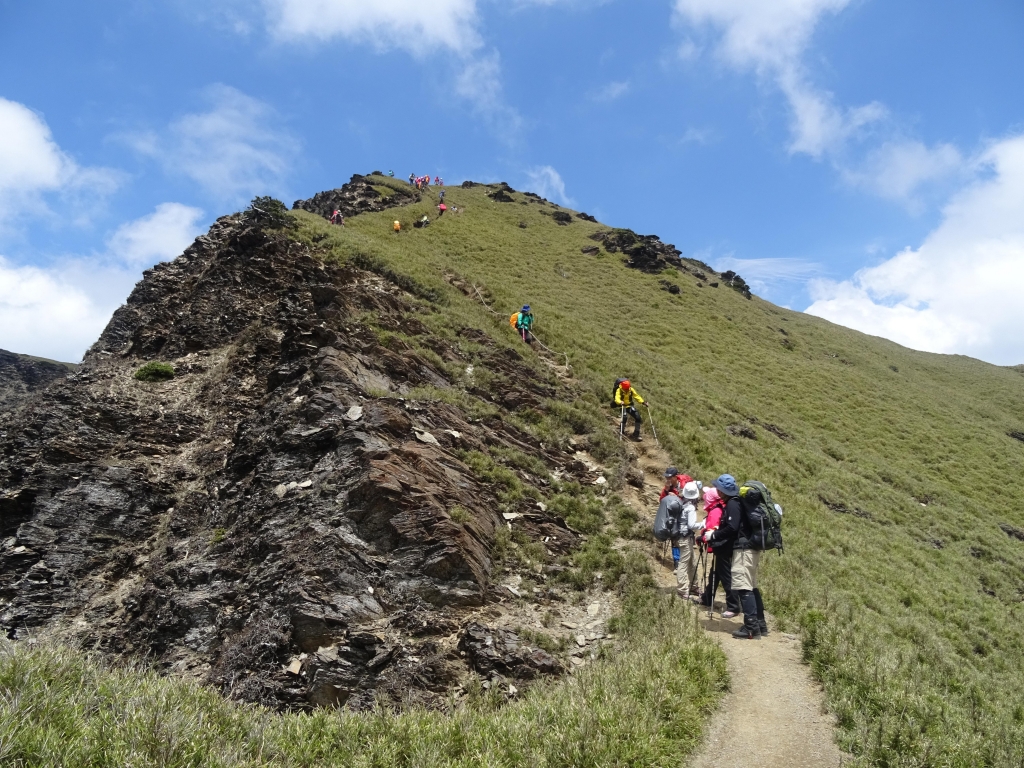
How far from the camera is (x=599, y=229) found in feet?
224

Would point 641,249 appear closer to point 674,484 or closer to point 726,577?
point 674,484

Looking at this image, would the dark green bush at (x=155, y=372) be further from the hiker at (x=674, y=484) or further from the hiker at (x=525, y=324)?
the hiker at (x=674, y=484)

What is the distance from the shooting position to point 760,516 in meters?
8.62

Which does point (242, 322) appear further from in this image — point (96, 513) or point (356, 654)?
point (356, 654)

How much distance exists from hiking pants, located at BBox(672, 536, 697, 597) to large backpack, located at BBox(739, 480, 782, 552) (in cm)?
179

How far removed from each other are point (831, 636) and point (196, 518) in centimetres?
1132

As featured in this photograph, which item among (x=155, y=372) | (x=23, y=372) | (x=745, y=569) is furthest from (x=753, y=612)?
(x=23, y=372)

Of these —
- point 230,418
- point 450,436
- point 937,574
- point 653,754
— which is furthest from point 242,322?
point 937,574

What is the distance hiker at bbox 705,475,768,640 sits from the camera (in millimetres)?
8492

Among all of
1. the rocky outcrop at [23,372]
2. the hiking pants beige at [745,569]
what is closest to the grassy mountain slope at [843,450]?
the hiking pants beige at [745,569]

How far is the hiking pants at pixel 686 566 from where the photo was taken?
402 inches

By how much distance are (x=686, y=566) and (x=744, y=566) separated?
1814mm

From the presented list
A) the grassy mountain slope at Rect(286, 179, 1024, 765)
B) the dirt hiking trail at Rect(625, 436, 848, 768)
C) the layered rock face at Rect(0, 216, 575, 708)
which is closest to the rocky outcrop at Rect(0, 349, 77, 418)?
the grassy mountain slope at Rect(286, 179, 1024, 765)

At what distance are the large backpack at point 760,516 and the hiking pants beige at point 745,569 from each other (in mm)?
165
